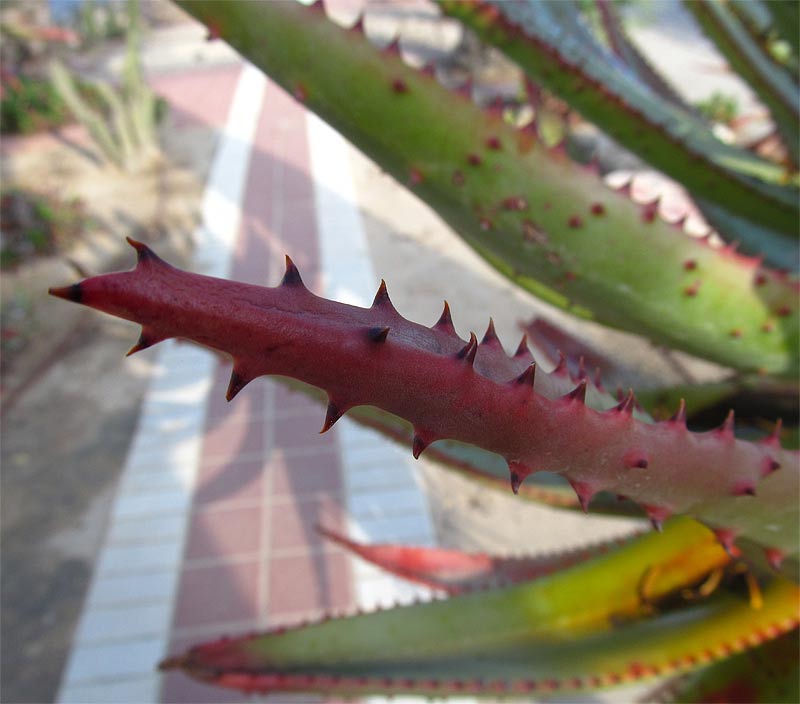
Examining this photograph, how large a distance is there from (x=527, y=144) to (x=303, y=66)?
23 centimetres

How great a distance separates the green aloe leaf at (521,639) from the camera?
889 mm

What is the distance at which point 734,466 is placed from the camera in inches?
20.8

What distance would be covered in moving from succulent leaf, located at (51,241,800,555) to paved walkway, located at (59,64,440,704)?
126 cm

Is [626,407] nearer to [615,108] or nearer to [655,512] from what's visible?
[655,512]

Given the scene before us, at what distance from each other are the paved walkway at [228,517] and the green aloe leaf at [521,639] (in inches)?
31.9

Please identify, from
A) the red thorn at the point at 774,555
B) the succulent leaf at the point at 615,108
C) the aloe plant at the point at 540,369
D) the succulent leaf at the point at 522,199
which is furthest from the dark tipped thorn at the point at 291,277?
the succulent leaf at the point at 615,108

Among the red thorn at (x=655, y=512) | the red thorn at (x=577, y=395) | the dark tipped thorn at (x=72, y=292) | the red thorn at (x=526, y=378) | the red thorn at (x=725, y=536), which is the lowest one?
the red thorn at (x=725, y=536)

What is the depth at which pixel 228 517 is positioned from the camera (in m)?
2.21

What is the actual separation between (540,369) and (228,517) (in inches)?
77.2

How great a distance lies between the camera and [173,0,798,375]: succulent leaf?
61cm

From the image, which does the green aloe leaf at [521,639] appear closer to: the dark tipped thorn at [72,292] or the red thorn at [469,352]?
the red thorn at [469,352]

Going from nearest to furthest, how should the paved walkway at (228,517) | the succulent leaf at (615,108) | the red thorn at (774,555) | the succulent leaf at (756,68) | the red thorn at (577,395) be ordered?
the red thorn at (577,395)
the red thorn at (774,555)
the succulent leaf at (615,108)
the succulent leaf at (756,68)
the paved walkway at (228,517)

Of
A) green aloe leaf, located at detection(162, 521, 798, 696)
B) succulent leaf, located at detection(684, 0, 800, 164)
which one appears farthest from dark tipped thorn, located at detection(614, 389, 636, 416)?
succulent leaf, located at detection(684, 0, 800, 164)

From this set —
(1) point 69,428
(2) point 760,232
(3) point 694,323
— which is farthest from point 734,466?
(1) point 69,428
